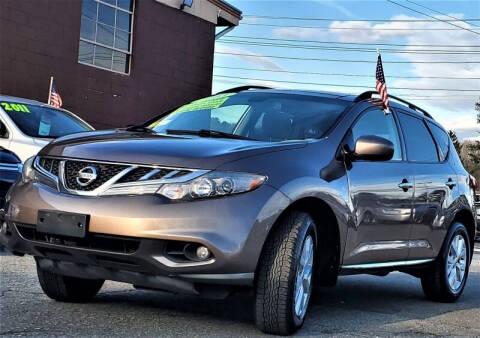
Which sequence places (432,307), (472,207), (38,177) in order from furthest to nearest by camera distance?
(472,207) → (432,307) → (38,177)

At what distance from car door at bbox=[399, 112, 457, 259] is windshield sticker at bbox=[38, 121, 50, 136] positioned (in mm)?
4724

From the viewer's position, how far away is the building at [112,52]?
55.2 feet

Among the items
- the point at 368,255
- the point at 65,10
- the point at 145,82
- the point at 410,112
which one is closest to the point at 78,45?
the point at 65,10

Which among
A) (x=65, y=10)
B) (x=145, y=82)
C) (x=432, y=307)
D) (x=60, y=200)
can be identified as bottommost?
(x=432, y=307)

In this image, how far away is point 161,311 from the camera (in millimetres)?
4680

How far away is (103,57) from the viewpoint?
1928cm

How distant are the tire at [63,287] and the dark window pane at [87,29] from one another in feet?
48.3

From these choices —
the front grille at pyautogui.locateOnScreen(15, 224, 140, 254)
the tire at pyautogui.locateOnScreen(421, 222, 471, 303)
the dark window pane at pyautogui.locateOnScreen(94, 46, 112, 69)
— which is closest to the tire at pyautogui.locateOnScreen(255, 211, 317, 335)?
the front grille at pyautogui.locateOnScreen(15, 224, 140, 254)

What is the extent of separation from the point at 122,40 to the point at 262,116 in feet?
50.8

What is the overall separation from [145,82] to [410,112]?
1491cm

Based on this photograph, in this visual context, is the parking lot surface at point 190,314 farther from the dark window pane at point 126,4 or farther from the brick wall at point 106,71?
the dark window pane at point 126,4

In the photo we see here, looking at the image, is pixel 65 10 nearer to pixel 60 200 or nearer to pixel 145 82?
pixel 145 82

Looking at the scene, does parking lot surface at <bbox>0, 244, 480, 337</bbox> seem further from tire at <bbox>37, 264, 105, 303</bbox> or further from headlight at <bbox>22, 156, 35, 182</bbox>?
headlight at <bbox>22, 156, 35, 182</bbox>

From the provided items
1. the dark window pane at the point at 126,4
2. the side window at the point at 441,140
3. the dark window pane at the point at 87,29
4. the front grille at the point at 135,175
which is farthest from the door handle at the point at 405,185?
the dark window pane at the point at 126,4
